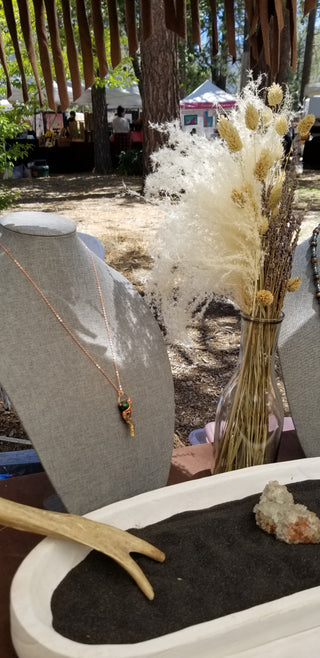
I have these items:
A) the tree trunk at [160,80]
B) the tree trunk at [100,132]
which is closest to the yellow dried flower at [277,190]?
the tree trunk at [160,80]

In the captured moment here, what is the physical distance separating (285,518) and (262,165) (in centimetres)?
50

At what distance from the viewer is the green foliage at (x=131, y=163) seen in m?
9.45

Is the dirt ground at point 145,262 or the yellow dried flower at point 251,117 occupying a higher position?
the yellow dried flower at point 251,117

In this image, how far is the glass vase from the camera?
90 cm

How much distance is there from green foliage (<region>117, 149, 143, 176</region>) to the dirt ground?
894 mm

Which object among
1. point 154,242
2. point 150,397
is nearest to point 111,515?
point 150,397

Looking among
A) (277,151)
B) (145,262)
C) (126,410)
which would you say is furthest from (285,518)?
(145,262)

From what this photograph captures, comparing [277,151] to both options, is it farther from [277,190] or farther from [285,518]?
[285,518]

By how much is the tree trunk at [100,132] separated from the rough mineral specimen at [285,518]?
8.81 metres

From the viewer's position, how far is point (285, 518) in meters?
0.79

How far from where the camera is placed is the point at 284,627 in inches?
25.0

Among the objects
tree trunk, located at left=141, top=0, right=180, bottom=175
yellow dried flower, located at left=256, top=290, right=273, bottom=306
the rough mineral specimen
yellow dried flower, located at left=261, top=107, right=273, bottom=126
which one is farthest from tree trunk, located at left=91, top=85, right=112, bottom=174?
the rough mineral specimen

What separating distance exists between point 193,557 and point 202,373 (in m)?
1.83

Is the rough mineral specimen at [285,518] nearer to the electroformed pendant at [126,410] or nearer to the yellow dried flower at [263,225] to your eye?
the electroformed pendant at [126,410]
